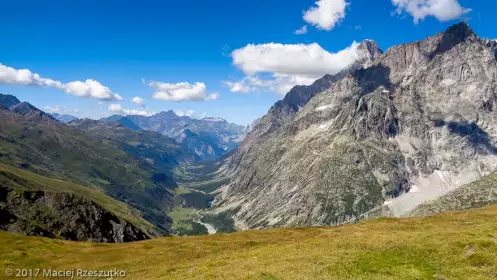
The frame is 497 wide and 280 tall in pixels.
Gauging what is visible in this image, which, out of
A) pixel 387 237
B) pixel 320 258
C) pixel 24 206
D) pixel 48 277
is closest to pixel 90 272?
pixel 48 277

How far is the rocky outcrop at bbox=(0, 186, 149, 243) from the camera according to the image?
151m

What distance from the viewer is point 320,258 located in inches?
1885

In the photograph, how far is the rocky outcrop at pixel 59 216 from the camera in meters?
151

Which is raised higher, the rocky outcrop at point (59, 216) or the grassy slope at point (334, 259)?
the grassy slope at point (334, 259)

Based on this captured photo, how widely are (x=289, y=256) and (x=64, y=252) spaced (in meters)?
54.4

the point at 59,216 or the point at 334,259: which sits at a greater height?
the point at 334,259

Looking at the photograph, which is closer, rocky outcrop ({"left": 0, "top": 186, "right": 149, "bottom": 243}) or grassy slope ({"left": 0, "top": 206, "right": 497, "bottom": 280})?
grassy slope ({"left": 0, "top": 206, "right": 497, "bottom": 280})

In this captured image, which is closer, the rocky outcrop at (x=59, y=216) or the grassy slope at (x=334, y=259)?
the grassy slope at (x=334, y=259)

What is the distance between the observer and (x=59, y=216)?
525 ft

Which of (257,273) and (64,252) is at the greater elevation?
(257,273)

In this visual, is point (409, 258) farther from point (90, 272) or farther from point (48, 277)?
point (48, 277)

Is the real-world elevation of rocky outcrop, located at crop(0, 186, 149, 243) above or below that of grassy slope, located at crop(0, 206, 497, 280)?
below

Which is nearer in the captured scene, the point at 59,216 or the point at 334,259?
the point at 334,259

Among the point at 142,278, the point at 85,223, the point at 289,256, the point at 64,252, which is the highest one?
the point at 289,256
